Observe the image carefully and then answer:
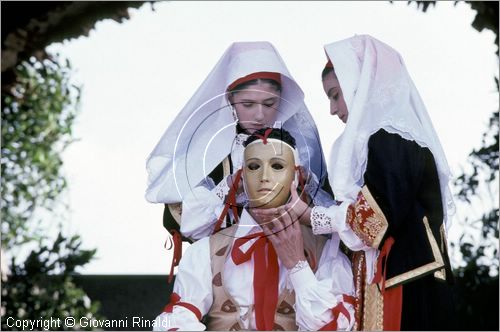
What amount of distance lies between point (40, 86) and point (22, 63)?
0.48 ft

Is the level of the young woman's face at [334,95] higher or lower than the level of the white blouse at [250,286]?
higher

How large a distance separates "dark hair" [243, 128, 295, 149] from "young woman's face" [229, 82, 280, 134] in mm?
46

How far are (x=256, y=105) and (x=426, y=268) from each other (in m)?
0.94

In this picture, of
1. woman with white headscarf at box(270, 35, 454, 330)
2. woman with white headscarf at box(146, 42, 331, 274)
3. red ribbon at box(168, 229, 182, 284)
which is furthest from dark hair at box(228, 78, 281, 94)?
red ribbon at box(168, 229, 182, 284)

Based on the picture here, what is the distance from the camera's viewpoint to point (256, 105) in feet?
13.8

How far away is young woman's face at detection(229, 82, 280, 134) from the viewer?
13.8 feet

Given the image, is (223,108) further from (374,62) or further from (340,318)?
(340,318)

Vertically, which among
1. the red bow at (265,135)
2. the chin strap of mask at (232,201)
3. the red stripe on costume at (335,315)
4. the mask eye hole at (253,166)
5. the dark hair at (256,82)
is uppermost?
the dark hair at (256,82)

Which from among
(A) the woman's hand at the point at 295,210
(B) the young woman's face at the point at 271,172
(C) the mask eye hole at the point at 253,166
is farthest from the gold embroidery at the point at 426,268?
(C) the mask eye hole at the point at 253,166

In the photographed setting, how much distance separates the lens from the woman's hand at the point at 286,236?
405 centimetres

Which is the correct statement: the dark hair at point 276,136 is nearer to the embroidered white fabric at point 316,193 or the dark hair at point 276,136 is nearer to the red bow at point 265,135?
the red bow at point 265,135

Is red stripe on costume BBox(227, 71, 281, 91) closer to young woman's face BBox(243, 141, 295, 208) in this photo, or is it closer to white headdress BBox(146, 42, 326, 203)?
white headdress BBox(146, 42, 326, 203)

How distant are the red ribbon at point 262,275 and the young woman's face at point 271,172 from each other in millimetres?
166

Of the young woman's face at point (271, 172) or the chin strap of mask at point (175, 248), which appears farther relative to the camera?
the chin strap of mask at point (175, 248)
